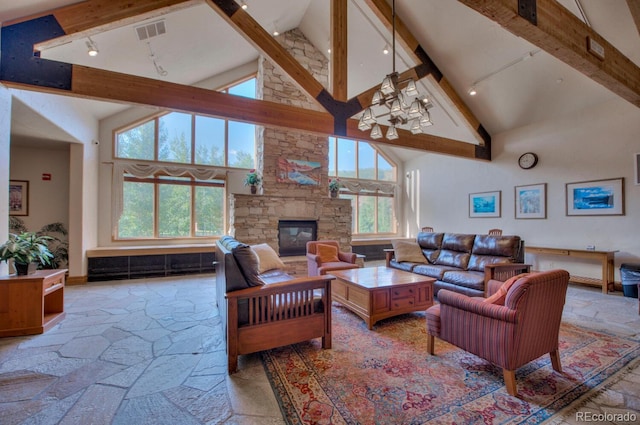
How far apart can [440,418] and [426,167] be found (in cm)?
750

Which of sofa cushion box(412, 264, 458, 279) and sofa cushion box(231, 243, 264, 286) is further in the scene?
sofa cushion box(412, 264, 458, 279)

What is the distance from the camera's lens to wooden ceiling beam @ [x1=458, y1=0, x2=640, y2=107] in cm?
199

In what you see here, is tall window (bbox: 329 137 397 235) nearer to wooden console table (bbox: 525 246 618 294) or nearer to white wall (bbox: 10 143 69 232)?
wooden console table (bbox: 525 246 618 294)

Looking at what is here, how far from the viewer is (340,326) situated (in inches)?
122

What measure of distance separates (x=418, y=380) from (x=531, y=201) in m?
5.45

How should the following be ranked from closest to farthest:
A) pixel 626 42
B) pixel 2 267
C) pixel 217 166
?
pixel 2 267, pixel 626 42, pixel 217 166

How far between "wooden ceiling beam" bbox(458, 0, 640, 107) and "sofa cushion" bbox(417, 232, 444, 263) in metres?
2.96

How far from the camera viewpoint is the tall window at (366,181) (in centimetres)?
810

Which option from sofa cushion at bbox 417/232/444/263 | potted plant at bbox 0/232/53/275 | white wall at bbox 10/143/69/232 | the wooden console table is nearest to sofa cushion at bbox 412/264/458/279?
sofa cushion at bbox 417/232/444/263

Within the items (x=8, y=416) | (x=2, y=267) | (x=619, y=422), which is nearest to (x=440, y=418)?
(x=619, y=422)

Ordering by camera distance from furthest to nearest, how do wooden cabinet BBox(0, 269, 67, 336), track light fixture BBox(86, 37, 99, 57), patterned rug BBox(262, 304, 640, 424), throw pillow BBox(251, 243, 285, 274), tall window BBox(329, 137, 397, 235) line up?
tall window BBox(329, 137, 397, 235)
throw pillow BBox(251, 243, 285, 274)
track light fixture BBox(86, 37, 99, 57)
wooden cabinet BBox(0, 269, 67, 336)
patterned rug BBox(262, 304, 640, 424)

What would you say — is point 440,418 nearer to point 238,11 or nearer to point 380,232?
point 238,11

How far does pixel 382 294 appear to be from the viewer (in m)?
3.09

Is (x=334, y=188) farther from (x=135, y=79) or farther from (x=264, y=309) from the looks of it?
(x=264, y=309)
